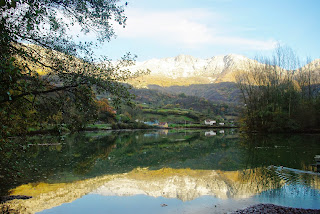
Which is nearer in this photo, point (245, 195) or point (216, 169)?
point (245, 195)

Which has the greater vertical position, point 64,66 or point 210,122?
point 64,66

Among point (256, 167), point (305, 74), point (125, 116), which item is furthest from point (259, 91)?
point (125, 116)

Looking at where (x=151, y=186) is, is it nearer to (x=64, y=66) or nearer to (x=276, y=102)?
(x=64, y=66)

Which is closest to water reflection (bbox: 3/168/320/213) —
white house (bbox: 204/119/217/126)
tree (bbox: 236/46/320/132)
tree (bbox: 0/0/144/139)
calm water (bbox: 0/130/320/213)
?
calm water (bbox: 0/130/320/213)

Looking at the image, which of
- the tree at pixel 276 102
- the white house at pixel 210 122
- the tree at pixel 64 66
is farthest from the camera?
the white house at pixel 210 122

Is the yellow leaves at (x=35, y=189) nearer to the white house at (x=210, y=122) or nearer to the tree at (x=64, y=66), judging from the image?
the tree at (x=64, y=66)

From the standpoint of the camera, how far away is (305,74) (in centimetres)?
5597

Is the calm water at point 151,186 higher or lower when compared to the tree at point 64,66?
lower

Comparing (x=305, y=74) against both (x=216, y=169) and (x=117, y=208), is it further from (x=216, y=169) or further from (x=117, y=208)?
(x=117, y=208)

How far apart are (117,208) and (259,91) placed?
51.9 m

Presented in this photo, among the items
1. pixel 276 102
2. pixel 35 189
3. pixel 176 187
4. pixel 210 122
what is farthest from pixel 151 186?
pixel 210 122

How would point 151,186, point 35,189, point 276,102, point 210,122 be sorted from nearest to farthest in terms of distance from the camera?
1. point 35,189
2. point 151,186
3. point 276,102
4. point 210,122

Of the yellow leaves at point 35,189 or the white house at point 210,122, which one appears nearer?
the yellow leaves at point 35,189

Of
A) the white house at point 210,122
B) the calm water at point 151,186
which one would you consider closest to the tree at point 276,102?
the calm water at point 151,186
